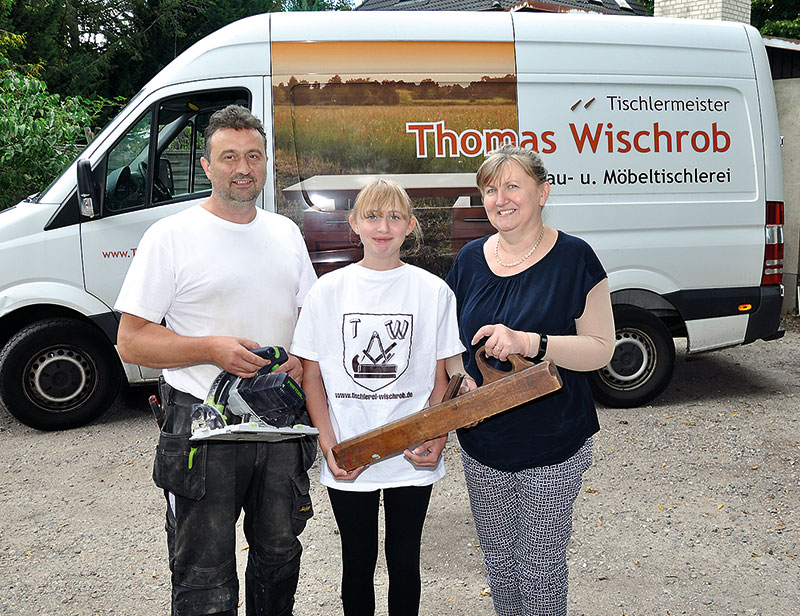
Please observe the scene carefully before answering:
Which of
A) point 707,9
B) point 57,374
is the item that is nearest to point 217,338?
point 57,374

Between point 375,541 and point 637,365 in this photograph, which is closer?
point 375,541

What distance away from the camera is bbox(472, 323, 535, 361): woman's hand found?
7.06 ft

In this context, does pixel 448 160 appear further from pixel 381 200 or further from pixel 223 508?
pixel 223 508

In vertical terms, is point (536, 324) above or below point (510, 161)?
below

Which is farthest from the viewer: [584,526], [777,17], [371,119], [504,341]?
[777,17]

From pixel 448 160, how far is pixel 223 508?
3610 mm

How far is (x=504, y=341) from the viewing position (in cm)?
215

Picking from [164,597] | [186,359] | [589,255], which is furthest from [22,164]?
[589,255]

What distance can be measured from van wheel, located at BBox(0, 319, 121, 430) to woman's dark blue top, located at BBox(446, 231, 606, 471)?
3881mm

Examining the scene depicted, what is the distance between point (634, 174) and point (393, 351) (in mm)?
3940

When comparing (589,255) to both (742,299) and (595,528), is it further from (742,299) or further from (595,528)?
(742,299)

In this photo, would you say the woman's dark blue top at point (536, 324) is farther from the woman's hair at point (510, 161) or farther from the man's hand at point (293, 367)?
the man's hand at point (293, 367)

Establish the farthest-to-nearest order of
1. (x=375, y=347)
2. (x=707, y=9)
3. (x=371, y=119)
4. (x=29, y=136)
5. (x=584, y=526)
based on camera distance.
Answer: (x=707, y=9) < (x=29, y=136) < (x=371, y=119) < (x=584, y=526) < (x=375, y=347)

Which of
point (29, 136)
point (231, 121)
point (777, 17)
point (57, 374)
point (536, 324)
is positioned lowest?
point (57, 374)
